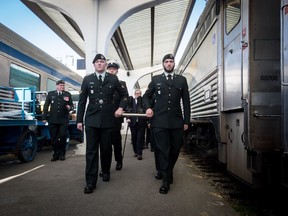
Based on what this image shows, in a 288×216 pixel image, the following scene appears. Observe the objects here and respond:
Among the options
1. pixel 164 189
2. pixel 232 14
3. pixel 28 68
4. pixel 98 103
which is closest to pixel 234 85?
pixel 232 14

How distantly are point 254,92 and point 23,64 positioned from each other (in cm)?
649

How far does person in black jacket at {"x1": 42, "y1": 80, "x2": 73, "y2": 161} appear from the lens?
248 inches

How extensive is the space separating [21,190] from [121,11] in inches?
203

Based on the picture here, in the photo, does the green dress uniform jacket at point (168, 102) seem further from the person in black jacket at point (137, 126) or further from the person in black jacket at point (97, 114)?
the person in black jacket at point (137, 126)

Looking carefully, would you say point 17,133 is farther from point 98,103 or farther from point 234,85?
point 234,85

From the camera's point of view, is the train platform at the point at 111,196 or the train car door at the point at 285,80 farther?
the train platform at the point at 111,196

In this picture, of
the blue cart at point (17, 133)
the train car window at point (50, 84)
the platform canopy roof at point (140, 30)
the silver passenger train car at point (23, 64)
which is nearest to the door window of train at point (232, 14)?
the blue cart at point (17, 133)

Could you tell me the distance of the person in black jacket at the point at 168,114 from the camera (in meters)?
3.71

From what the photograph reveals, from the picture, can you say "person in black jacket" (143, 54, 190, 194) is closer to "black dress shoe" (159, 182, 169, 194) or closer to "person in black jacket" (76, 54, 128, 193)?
"black dress shoe" (159, 182, 169, 194)

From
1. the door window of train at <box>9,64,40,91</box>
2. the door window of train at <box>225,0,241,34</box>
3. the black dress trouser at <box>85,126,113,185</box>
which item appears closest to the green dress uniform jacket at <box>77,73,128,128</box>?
the black dress trouser at <box>85,126,113,185</box>

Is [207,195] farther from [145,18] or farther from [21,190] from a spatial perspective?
[145,18]

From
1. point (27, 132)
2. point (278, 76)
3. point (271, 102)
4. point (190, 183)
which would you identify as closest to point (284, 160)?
point (271, 102)

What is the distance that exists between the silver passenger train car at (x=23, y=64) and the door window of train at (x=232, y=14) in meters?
5.20

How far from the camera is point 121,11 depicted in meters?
7.21
